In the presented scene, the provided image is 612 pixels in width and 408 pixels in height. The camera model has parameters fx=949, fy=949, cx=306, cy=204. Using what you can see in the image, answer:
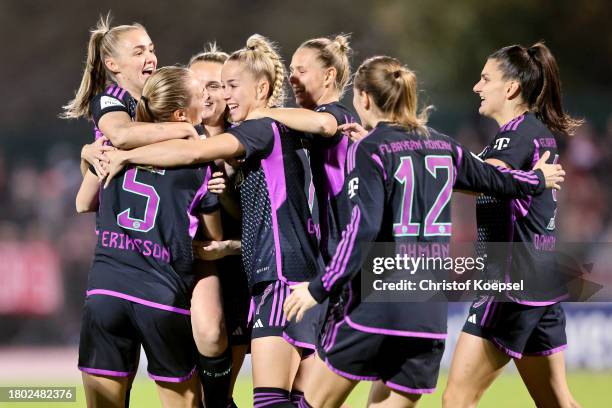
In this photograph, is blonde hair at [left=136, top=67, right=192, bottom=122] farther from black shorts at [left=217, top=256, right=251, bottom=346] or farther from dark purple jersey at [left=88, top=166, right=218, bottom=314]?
black shorts at [left=217, top=256, right=251, bottom=346]

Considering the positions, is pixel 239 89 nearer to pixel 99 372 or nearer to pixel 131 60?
pixel 131 60

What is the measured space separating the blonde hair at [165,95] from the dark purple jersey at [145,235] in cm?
30

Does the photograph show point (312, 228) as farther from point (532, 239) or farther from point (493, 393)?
point (493, 393)

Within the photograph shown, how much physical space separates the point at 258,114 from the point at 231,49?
11702 millimetres

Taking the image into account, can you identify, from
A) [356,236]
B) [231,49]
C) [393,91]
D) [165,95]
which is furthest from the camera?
[231,49]

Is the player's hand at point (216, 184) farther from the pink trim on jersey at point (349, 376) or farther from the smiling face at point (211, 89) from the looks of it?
the pink trim on jersey at point (349, 376)

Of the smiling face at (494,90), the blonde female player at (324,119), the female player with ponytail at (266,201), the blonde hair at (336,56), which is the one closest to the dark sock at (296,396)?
the blonde female player at (324,119)

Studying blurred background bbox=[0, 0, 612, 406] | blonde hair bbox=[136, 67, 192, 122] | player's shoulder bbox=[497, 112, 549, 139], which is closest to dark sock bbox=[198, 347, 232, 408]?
blonde hair bbox=[136, 67, 192, 122]

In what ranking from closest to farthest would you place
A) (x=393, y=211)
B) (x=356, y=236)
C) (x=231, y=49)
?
(x=356, y=236)
(x=393, y=211)
(x=231, y=49)

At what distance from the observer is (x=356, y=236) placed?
4.03 metres

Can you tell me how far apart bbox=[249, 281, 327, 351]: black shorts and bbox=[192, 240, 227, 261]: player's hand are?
1.40 ft

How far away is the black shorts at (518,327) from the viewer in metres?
5.00

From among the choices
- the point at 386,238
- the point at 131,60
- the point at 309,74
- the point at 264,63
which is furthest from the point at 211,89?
the point at 386,238

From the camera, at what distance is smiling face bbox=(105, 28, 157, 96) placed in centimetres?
539
